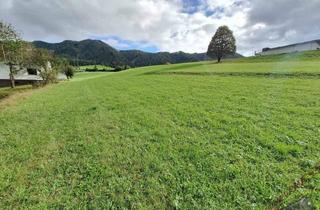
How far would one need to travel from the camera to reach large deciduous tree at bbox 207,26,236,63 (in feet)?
153

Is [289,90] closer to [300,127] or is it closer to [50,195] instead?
[300,127]

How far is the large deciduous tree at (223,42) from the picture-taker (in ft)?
153

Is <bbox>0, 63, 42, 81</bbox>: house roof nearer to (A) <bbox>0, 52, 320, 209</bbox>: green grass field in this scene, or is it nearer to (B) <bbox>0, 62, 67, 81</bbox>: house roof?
(B) <bbox>0, 62, 67, 81</bbox>: house roof

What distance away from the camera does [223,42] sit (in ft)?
153

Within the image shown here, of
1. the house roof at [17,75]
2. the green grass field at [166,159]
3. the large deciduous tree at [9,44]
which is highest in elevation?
the large deciduous tree at [9,44]

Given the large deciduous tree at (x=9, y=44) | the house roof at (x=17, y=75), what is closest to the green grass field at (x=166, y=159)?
the large deciduous tree at (x=9, y=44)

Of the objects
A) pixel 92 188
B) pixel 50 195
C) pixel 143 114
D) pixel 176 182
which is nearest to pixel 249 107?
pixel 143 114

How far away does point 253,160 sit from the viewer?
13.9 ft

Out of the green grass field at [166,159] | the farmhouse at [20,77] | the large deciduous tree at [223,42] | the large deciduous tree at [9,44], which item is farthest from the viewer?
the large deciduous tree at [223,42]

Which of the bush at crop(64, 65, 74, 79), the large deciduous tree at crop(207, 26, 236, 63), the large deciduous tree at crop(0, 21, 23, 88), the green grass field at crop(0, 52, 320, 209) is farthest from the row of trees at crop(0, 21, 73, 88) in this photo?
the large deciduous tree at crop(207, 26, 236, 63)

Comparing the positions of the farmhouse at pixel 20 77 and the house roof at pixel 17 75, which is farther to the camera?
the farmhouse at pixel 20 77

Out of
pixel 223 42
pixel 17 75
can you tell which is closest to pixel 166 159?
pixel 17 75

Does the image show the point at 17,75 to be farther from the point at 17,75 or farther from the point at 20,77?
the point at 20,77

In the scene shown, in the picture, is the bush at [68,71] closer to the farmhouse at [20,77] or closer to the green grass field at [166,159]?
the farmhouse at [20,77]
